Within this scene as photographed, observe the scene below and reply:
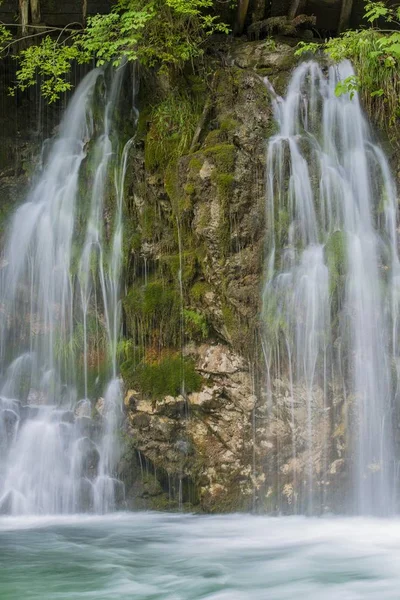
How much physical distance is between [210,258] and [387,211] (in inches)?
96.4

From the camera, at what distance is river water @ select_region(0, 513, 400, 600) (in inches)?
252

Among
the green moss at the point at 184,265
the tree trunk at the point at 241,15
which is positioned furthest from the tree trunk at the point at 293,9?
the green moss at the point at 184,265

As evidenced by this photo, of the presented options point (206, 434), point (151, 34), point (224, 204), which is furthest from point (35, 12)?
point (206, 434)

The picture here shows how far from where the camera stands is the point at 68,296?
11.2 metres

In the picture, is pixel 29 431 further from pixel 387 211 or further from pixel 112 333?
pixel 387 211

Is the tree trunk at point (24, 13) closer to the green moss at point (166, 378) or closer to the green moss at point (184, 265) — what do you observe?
the green moss at point (184, 265)

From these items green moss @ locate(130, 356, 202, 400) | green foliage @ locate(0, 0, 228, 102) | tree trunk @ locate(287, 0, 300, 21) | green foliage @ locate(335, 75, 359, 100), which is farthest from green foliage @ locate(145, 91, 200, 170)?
green moss @ locate(130, 356, 202, 400)

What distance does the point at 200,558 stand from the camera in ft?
24.2

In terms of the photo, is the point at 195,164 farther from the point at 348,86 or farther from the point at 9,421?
the point at 9,421

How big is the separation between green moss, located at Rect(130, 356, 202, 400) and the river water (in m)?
1.62

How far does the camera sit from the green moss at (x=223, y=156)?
1006 cm

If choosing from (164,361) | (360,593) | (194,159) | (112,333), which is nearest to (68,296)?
(112,333)

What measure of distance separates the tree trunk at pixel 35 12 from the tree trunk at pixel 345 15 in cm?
515

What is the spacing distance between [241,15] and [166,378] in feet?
20.4
